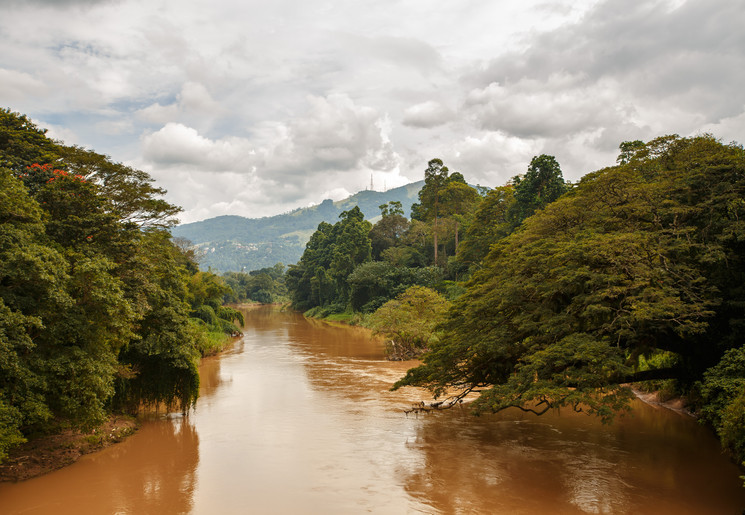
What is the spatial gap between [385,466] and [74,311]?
8758mm

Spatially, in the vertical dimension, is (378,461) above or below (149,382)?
below

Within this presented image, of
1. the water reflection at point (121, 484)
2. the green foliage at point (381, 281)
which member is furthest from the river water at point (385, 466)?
the green foliage at point (381, 281)

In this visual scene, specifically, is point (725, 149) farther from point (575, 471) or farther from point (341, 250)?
point (341, 250)

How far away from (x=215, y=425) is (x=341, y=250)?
169 feet

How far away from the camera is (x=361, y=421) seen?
18062mm

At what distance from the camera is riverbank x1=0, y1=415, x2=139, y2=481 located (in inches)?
480

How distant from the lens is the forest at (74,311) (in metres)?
10.7

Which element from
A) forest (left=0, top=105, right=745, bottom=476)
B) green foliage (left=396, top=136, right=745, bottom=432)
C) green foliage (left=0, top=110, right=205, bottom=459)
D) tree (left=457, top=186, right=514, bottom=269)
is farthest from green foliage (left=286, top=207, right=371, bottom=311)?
green foliage (left=396, top=136, right=745, bottom=432)

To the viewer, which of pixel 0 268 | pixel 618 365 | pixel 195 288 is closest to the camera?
pixel 0 268

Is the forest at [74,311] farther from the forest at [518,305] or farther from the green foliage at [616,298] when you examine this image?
the green foliage at [616,298]

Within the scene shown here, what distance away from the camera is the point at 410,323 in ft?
103

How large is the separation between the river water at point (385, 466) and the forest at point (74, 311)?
1682 millimetres

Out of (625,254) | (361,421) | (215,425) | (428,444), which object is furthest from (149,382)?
(625,254)

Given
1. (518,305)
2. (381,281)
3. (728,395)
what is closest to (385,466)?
(518,305)
